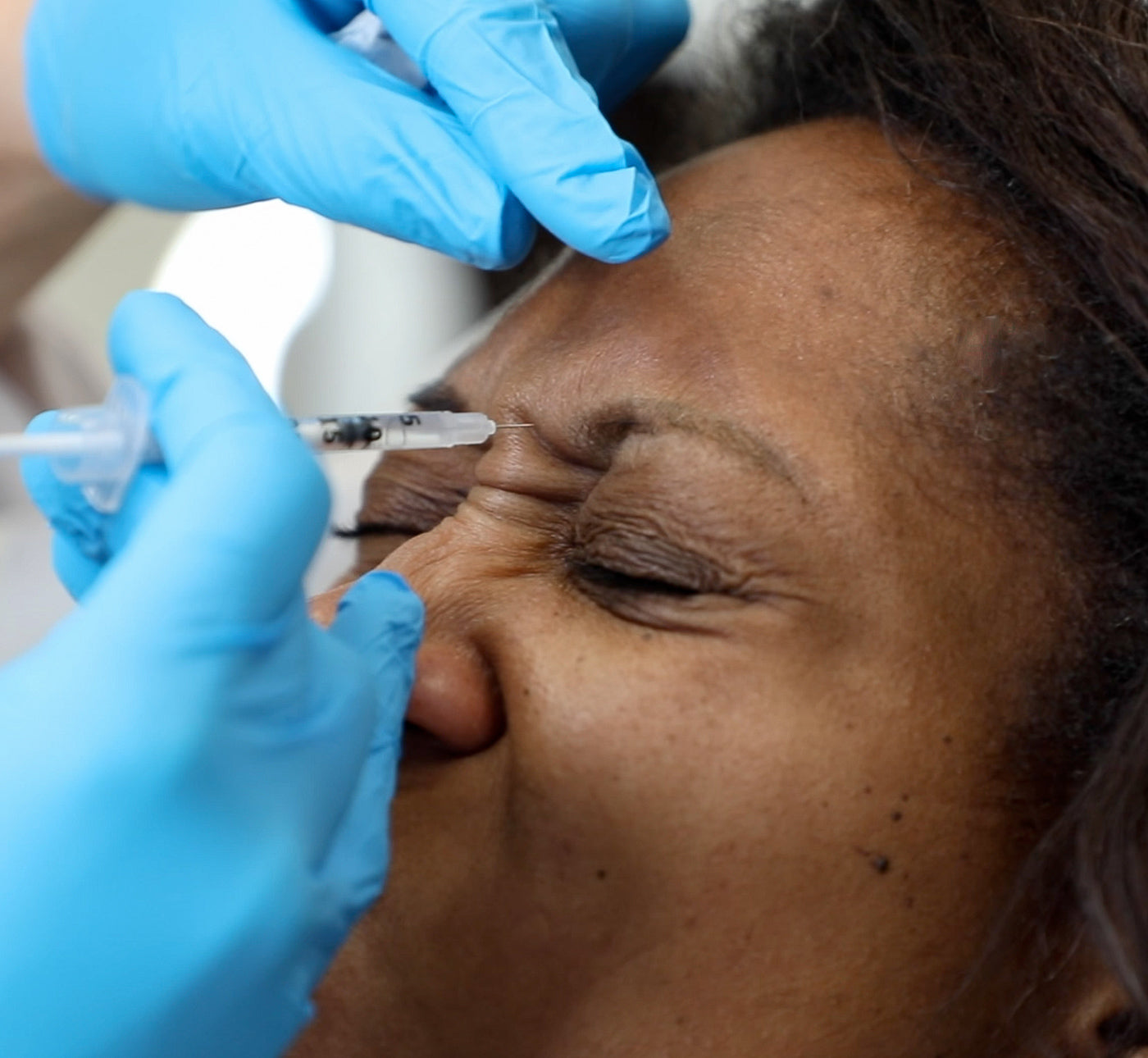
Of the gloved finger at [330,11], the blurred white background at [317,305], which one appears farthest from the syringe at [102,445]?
the blurred white background at [317,305]

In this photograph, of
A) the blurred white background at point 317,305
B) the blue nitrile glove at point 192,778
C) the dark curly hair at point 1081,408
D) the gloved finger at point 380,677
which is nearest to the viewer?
the blue nitrile glove at point 192,778

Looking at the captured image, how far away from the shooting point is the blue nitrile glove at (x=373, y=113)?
86cm

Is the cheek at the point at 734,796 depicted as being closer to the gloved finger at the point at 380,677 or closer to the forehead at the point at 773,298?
the gloved finger at the point at 380,677

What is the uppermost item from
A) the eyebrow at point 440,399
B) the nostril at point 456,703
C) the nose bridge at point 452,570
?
the eyebrow at point 440,399

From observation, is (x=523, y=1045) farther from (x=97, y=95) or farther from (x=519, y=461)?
(x=97, y=95)

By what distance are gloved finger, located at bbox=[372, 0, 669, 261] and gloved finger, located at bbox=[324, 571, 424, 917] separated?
0.96 ft

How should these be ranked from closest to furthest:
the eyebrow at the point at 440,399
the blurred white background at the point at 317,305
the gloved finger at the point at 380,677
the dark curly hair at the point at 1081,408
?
1. the gloved finger at the point at 380,677
2. the dark curly hair at the point at 1081,408
3. the eyebrow at the point at 440,399
4. the blurred white background at the point at 317,305

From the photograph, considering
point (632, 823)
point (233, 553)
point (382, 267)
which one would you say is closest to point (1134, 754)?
point (632, 823)

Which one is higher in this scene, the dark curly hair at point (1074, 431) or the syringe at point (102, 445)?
the syringe at point (102, 445)

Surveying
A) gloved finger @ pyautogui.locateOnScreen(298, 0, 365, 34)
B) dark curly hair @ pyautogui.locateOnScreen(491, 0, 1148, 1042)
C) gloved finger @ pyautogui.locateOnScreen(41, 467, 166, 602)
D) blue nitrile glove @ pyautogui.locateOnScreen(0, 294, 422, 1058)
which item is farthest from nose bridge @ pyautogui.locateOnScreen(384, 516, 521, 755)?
gloved finger @ pyautogui.locateOnScreen(298, 0, 365, 34)

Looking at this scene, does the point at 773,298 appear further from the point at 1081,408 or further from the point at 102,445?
the point at 102,445

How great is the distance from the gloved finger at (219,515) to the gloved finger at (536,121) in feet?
0.88

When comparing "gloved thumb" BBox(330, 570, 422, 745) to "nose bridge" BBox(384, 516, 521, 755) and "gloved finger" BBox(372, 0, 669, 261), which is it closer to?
"nose bridge" BBox(384, 516, 521, 755)

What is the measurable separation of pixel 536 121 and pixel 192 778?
0.53m
